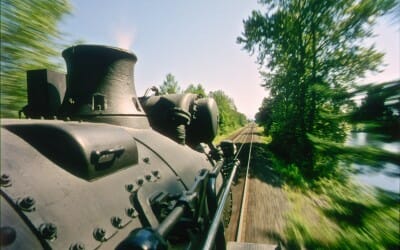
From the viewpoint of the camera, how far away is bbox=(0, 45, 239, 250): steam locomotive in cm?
163

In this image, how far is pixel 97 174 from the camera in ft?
7.39

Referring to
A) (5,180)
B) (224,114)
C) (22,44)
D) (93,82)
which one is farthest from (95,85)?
(224,114)

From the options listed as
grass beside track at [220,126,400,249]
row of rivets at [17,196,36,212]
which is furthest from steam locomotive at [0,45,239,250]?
grass beside track at [220,126,400,249]

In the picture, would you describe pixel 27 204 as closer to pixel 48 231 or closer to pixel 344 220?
pixel 48 231

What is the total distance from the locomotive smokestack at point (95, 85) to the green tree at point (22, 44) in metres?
6.06

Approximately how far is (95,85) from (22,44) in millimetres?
7129

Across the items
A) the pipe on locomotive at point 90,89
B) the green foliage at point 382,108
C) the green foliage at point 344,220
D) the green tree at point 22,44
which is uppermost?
the green tree at point 22,44

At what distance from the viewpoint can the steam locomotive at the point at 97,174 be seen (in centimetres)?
163

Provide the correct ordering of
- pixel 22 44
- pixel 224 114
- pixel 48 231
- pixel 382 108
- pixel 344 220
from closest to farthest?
1. pixel 382 108
2. pixel 344 220
3. pixel 48 231
4. pixel 22 44
5. pixel 224 114

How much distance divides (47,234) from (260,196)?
8813mm

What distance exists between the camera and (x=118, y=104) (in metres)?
3.62

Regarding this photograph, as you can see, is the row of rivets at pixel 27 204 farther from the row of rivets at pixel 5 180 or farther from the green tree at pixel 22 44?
the green tree at pixel 22 44

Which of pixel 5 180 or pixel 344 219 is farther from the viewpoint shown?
pixel 5 180

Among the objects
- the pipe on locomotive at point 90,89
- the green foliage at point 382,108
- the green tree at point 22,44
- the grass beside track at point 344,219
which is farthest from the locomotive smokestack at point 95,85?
the green tree at point 22,44
